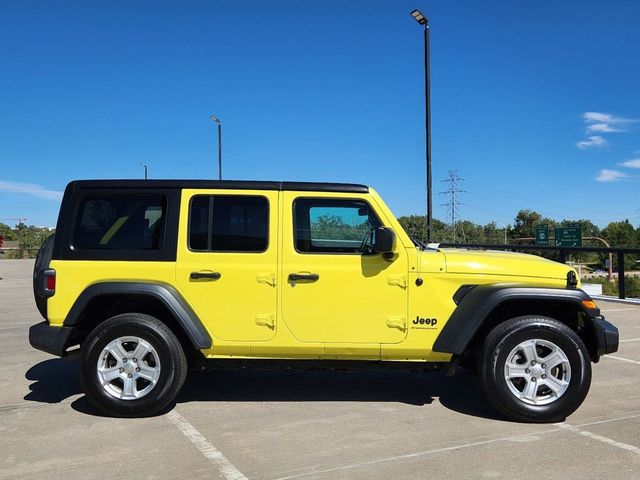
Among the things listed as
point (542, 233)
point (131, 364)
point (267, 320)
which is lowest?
point (131, 364)

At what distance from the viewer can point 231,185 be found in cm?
481

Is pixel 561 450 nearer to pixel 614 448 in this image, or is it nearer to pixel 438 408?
pixel 614 448

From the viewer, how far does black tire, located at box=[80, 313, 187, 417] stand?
4.57 m

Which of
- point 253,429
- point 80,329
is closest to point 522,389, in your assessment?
point 253,429

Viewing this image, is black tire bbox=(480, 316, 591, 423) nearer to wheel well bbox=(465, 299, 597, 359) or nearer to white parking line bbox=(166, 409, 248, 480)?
wheel well bbox=(465, 299, 597, 359)

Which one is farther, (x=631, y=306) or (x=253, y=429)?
(x=631, y=306)

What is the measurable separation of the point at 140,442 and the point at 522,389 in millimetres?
2999

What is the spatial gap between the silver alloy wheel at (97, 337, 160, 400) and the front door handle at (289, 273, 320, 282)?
50.0 inches

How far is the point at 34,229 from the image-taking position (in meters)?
46.8

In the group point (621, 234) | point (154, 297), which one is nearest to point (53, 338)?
point (154, 297)

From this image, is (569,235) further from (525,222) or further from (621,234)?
(525,222)

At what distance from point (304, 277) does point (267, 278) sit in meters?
0.31

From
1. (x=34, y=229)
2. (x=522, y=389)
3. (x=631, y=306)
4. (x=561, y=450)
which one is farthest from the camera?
(x=34, y=229)

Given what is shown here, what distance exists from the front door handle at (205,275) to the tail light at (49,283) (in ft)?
3.69
